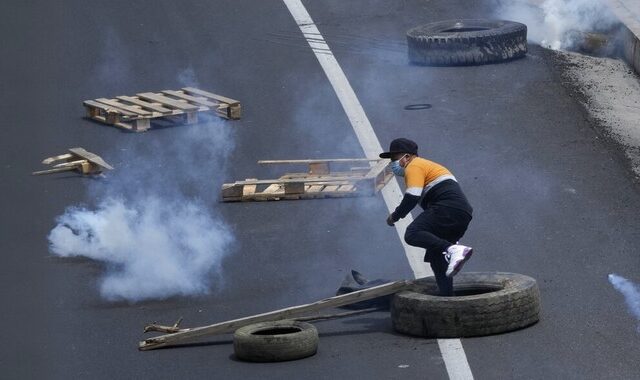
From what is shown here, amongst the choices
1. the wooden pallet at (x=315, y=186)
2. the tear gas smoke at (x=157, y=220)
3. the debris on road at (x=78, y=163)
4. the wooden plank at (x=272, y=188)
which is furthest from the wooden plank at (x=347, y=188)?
the debris on road at (x=78, y=163)

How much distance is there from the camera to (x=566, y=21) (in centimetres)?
2084

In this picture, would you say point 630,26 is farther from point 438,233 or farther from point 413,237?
point 413,237

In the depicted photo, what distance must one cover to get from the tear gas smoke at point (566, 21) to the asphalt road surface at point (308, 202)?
52cm

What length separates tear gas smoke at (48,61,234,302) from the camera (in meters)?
12.7

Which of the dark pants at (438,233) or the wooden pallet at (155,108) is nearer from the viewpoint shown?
the dark pants at (438,233)

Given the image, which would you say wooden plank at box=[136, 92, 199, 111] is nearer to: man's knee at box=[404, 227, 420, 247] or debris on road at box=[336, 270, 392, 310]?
debris on road at box=[336, 270, 392, 310]

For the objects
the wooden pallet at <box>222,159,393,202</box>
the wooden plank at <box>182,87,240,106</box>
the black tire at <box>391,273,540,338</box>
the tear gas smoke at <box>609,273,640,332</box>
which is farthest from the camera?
the wooden plank at <box>182,87,240,106</box>

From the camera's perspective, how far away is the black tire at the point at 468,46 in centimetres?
1934

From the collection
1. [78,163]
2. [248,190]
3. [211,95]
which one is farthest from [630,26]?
[78,163]

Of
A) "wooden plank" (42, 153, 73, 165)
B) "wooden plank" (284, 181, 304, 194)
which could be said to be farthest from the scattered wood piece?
"wooden plank" (42, 153, 73, 165)

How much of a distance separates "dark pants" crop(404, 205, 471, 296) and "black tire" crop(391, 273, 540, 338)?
0.84 feet

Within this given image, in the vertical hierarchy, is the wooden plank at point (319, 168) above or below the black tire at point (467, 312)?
below

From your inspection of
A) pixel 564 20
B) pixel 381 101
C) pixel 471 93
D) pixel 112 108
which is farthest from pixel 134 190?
pixel 564 20

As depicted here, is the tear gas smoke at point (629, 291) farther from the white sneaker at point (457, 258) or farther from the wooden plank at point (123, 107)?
the wooden plank at point (123, 107)
